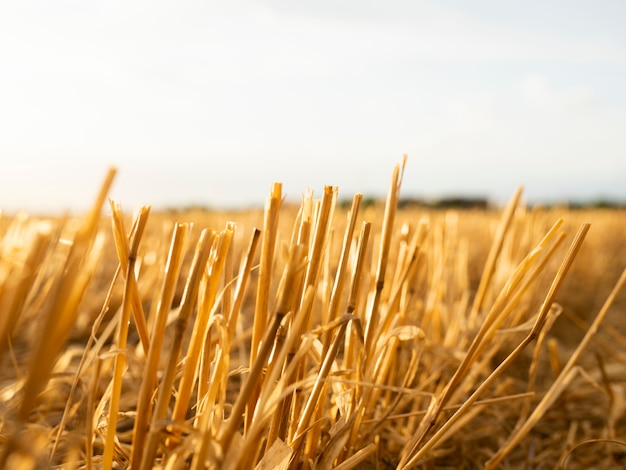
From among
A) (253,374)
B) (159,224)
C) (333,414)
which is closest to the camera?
(253,374)

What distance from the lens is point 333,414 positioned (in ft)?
3.15

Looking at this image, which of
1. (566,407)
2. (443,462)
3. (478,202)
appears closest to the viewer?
(443,462)

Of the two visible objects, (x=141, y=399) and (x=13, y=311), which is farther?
(x=141, y=399)

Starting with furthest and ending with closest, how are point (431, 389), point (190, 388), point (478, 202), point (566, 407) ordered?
point (478, 202)
point (566, 407)
point (431, 389)
point (190, 388)

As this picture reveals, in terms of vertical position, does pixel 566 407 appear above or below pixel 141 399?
below

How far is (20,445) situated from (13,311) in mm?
93

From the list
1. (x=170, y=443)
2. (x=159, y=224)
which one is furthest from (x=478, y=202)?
(x=170, y=443)

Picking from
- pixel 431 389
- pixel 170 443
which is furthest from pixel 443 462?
pixel 170 443

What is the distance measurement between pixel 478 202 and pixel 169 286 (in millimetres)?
14150

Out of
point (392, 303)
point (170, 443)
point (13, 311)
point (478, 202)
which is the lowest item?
point (478, 202)

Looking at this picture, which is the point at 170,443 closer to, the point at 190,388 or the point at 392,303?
the point at 190,388

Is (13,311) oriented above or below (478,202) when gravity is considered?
above

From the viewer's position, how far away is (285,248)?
58cm

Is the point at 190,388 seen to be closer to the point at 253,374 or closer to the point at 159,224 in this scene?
the point at 253,374
